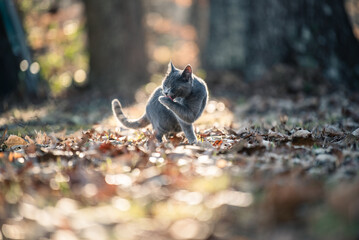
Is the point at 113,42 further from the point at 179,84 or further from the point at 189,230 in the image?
the point at 189,230

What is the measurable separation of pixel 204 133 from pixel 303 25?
4.71 metres

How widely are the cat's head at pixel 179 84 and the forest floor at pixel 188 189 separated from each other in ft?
2.00

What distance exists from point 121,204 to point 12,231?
0.64 meters

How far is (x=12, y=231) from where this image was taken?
220 cm

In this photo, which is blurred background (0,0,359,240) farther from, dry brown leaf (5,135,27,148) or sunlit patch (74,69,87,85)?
sunlit patch (74,69,87,85)

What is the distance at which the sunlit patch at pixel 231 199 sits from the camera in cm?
229

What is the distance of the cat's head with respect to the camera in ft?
13.6

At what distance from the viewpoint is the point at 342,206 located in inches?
77.9

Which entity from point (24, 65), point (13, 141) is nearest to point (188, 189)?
point (13, 141)

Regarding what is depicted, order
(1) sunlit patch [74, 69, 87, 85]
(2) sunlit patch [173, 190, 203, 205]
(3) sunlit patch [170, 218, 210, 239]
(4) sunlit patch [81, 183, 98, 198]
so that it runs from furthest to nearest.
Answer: (1) sunlit patch [74, 69, 87, 85], (4) sunlit patch [81, 183, 98, 198], (2) sunlit patch [173, 190, 203, 205], (3) sunlit patch [170, 218, 210, 239]

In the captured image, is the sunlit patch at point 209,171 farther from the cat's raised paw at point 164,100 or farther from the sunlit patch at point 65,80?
the sunlit patch at point 65,80

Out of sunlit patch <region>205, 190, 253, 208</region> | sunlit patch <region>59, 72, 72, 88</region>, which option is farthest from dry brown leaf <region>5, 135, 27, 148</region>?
sunlit patch <region>59, 72, 72, 88</region>

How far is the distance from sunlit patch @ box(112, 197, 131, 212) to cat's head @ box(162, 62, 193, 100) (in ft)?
5.95

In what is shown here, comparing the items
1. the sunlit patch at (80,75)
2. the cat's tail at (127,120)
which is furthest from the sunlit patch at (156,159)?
the sunlit patch at (80,75)
